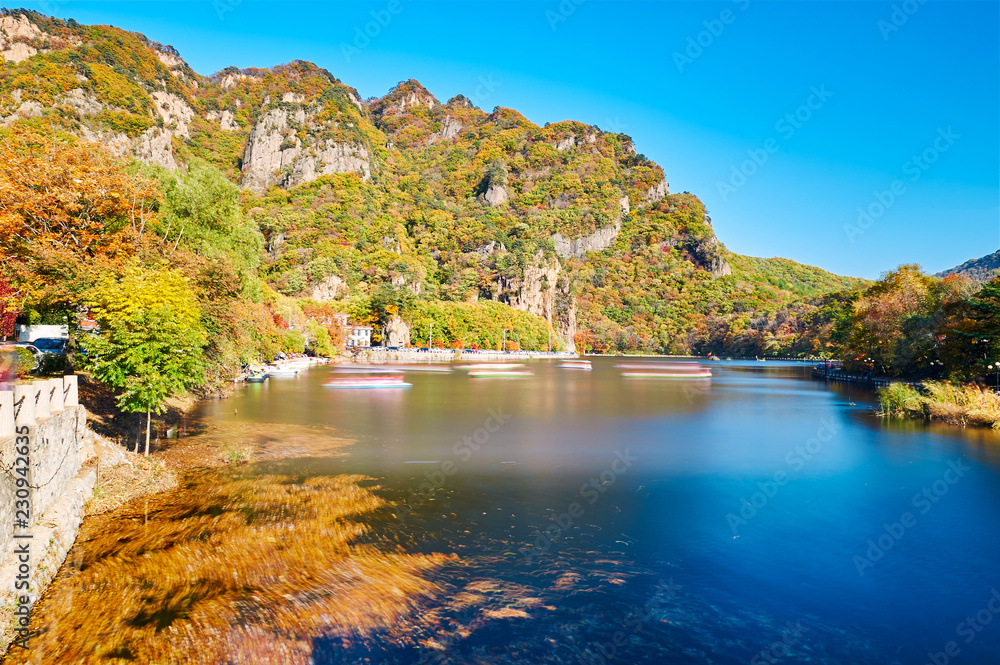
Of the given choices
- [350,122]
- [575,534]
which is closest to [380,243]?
[350,122]

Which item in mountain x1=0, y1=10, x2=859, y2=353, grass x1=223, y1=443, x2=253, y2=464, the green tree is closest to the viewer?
the green tree

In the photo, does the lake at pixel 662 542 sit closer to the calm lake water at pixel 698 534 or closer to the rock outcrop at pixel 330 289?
the calm lake water at pixel 698 534

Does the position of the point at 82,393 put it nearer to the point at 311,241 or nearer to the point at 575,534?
the point at 575,534

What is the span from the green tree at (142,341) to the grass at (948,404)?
35873mm

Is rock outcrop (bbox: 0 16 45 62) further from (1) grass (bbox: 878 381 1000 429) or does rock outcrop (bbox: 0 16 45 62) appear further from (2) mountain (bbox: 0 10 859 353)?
(1) grass (bbox: 878 381 1000 429)

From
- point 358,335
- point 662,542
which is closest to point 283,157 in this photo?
point 358,335

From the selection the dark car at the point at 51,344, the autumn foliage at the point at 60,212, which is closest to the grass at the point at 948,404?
the autumn foliage at the point at 60,212

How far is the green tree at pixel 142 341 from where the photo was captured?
13.6m

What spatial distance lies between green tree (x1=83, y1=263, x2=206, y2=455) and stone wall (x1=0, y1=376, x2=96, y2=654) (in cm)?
220

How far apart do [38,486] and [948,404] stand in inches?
1486

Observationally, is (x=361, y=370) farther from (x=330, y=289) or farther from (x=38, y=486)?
(x=330, y=289)

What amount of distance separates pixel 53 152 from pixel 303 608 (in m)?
19.5

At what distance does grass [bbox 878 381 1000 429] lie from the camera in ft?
89.4

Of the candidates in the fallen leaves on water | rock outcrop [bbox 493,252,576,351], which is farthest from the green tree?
rock outcrop [bbox 493,252,576,351]
